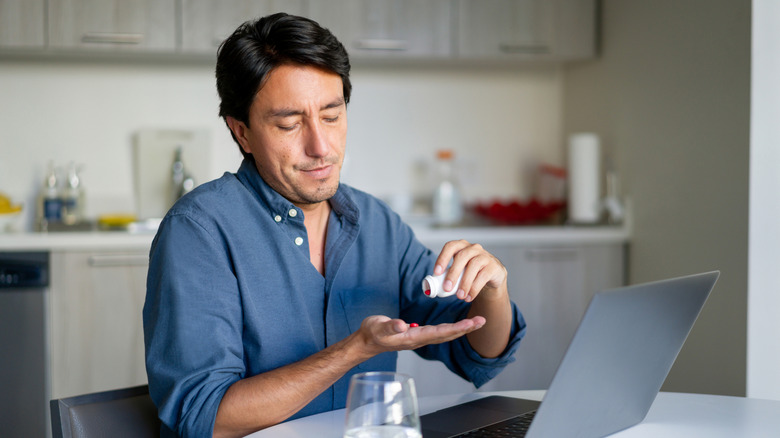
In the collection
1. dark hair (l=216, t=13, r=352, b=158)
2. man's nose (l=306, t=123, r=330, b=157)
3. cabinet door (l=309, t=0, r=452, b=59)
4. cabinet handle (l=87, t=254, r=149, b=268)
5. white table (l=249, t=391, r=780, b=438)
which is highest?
cabinet door (l=309, t=0, r=452, b=59)

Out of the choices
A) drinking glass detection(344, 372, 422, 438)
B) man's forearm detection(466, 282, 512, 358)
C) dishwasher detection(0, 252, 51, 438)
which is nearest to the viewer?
drinking glass detection(344, 372, 422, 438)

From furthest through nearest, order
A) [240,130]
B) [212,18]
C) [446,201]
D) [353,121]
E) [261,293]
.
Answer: [353,121]
[446,201]
[212,18]
[240,130]
[261,293]

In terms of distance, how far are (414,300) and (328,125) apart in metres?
0.39

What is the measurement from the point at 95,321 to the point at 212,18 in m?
1.22

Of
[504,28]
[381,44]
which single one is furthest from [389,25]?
[504,28]

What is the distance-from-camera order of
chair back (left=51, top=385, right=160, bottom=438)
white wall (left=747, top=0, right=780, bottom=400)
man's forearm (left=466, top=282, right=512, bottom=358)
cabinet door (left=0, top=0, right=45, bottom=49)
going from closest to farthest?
chair back (left=51, top=385, right=160, bottom=438) < man's forearm (left=466, top=282, right=512, bottom=358) < white wall (left=747, top=0, right=780, bottom=400) < cabinet door (left=0, top=0, right=45, bottom=49)

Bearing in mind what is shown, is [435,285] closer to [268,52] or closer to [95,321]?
[268,52]

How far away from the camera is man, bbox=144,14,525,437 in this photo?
1.11 m

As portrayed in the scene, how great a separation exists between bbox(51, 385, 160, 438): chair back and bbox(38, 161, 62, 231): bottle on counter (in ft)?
7.04

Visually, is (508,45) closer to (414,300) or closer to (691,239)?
(691,239)

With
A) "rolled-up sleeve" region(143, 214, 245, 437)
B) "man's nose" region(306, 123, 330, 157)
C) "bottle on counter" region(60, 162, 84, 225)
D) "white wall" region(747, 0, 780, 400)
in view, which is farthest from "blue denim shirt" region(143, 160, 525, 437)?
"bottle on counter" region(60, 162, 84, 225)

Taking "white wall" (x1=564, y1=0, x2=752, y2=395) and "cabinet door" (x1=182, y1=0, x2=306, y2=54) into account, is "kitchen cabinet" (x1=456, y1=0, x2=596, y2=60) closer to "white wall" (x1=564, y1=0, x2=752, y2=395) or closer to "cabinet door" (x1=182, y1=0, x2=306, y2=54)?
"white wall" (x1=564, y1=0, x2=752, y2=395)

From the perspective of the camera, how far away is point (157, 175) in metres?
3.25

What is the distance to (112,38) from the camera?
294 centimetres
